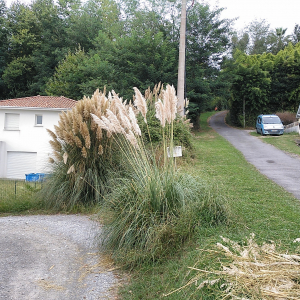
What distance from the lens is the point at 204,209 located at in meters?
5.18

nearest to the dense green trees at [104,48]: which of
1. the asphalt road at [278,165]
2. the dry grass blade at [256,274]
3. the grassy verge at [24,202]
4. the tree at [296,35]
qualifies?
the asphalt road at [278,165]

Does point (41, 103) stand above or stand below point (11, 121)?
above

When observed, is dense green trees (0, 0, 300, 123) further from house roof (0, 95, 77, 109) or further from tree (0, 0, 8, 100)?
house roof (0, 95, 77, 109)

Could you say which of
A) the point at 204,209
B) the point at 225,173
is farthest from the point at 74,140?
A: the point at 225,173

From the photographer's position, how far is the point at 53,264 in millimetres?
4992

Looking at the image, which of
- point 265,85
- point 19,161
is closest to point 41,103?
point 19,161

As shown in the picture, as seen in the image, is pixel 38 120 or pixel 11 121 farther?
pixel 11 121

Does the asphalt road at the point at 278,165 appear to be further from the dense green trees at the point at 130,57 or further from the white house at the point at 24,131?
the white house at the point at 24,131

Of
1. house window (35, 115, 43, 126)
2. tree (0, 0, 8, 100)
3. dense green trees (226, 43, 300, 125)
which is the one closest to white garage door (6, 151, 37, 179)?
house window (35, 115, 43, 126)

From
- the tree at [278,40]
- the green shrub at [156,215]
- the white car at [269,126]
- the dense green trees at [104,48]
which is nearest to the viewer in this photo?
the green shrub at [156,215]

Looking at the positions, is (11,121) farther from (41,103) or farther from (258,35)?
(258,35)

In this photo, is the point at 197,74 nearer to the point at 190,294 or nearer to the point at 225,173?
the point at 225,173

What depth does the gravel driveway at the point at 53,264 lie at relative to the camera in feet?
13.7

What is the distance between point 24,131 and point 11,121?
1.32 metres
